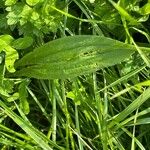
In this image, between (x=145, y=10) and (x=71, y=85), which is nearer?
(x=145, y=10)

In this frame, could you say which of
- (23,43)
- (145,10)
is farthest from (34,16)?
(145,10)

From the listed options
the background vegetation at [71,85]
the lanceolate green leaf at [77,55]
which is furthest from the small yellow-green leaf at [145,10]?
the lanceolate green leaf at [77,55]

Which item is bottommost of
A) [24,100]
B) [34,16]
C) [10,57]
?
[24,100]

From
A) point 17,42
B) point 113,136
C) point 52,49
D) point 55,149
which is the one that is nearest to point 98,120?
point 113,136

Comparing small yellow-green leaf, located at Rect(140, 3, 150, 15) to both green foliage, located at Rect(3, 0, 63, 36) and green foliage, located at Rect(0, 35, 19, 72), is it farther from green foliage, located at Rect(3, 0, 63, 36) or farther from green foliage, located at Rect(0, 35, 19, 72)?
green foliage, located at Rect(0, 35, 19, 72)

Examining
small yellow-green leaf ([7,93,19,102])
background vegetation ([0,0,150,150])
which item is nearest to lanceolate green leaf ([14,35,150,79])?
background vegetation ([0,0,150,150])

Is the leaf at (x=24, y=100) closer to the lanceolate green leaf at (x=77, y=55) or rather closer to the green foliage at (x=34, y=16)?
the lanceolate green leaf at (x=77, y=55)

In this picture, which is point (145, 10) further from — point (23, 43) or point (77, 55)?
point (23, 43)
